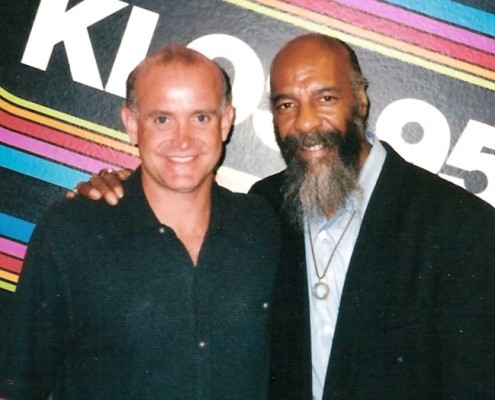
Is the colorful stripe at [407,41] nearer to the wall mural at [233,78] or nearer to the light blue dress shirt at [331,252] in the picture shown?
the wall mural at [233,78]

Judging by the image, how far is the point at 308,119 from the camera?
1.59m

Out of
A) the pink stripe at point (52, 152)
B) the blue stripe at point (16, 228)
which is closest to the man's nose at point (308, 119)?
the pink stripe at point (52, 152)

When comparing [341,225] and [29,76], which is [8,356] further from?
[29,76]

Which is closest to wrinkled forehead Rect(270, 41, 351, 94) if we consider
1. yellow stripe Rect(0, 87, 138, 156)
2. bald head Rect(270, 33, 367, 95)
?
bald head Rect(270, 33, 367, 95)

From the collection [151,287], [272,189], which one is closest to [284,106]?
[272,189]

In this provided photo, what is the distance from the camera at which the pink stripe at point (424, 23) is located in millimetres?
2094

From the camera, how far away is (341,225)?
5.38ft

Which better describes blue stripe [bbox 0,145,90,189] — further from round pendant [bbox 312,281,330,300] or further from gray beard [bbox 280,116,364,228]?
round pendant [bbox 312,281,330,300]

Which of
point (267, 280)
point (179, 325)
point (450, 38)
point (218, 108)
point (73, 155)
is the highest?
point (450, 38)

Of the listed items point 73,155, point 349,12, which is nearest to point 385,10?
point 349,12

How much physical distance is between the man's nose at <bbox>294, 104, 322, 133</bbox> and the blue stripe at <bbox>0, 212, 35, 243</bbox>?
1265 mm

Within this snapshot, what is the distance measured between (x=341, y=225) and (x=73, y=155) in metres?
1.19

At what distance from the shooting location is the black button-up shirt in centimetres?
139

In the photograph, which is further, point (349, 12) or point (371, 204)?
point (349, 12)
